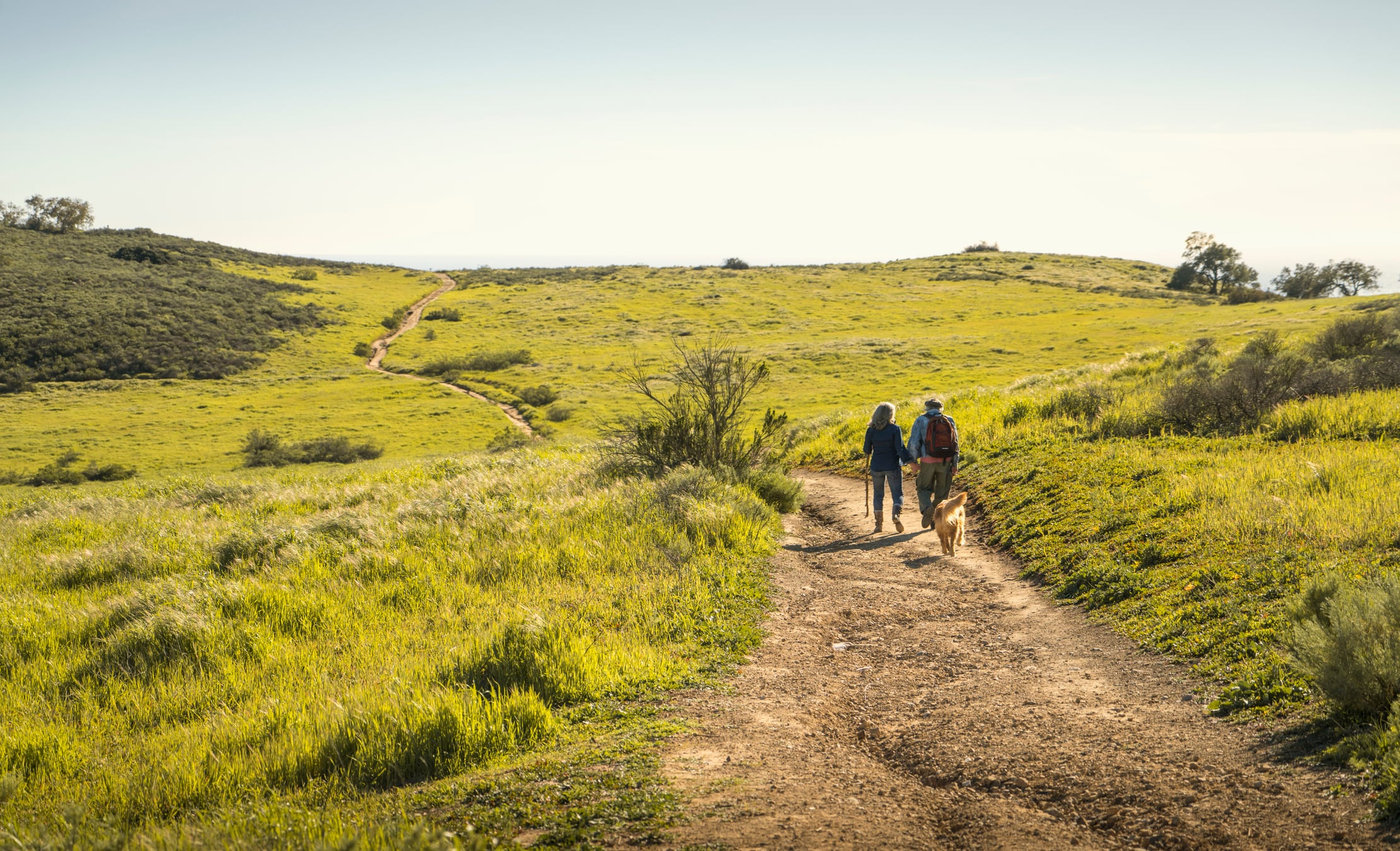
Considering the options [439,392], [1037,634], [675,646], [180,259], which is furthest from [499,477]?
[180,259]

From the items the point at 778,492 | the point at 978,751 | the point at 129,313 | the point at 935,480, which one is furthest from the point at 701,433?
the point at 129,313

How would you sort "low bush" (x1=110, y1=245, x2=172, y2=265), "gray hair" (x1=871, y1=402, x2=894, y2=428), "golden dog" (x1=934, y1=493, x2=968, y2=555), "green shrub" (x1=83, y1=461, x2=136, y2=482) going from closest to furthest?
"golden dog" (x1=934, y1=493, x2=968, y2=555)
"gray hair" (x1=871, y1=402, x2=894, y2=428)
"green shrub" (x1=83, y1=461, x2=136, y2=482)
"low bush" (x1=110, y1=245, x2=172, y2=265)

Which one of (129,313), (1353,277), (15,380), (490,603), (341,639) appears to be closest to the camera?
(341,639)

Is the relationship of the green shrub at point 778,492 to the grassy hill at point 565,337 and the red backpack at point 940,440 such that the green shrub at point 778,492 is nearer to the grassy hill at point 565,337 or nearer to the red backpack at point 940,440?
the red backpack at point 940,440

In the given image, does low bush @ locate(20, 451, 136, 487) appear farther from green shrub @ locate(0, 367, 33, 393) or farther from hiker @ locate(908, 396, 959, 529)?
hiker @ locate(908, 396, 959, 529)

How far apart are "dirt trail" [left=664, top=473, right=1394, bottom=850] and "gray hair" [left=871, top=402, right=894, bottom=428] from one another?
4073mm

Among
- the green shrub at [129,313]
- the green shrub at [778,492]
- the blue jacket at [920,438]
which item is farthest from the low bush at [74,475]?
the blue jacket at [920,438]

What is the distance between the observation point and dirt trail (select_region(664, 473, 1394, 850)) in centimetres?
378

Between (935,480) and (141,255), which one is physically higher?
(141,255)

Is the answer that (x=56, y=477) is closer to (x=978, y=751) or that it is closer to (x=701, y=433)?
(x=701, y=433)

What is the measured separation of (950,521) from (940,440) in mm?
1611

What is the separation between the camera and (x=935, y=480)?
457 inches

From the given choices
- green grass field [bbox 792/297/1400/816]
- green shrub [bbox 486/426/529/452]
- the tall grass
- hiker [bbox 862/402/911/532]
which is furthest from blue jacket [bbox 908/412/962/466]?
green shrub [bbox 486/426/529/452]

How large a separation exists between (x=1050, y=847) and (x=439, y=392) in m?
52.7
